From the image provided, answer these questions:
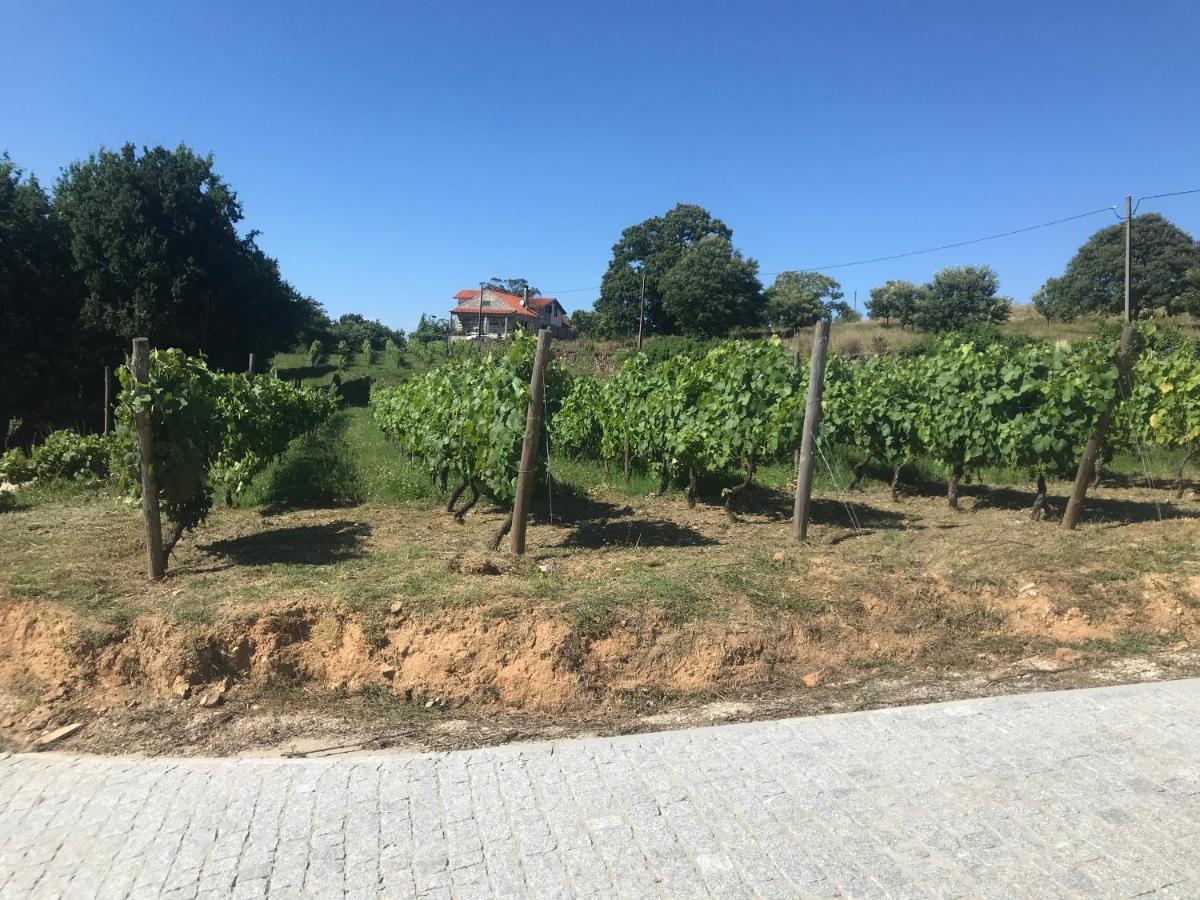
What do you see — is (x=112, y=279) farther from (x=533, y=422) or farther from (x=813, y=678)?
(x=813, y=678)

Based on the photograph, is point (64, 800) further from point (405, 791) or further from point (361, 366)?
point (361, 366)

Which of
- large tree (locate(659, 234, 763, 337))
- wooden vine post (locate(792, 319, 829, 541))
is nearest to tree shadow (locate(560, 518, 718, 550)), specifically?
wooden vine post (locate(792, 319, 829, 541))

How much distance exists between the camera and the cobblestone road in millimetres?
2582

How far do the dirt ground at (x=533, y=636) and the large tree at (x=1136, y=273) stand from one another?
38162mm

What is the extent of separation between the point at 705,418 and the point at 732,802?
19.9ft

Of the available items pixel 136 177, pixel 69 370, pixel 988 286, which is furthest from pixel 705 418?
pixel 988 286

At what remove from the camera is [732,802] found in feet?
9.94

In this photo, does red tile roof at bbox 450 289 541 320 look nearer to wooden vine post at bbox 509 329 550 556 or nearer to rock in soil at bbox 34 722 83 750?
wooden vine post at bbox 509 329 550 556

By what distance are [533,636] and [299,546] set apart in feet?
10.9

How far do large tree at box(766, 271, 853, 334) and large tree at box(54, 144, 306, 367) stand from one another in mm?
28484

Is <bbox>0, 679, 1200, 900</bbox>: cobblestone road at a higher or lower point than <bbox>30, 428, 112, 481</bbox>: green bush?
lower

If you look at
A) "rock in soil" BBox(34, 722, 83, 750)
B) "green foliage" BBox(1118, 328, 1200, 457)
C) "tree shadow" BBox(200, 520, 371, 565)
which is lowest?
"rock in soil" BBox(34, 722, 83, 750)

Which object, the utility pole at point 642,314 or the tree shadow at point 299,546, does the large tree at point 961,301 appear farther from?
the tree shadow at point 299,546

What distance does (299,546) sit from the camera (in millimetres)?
6910
